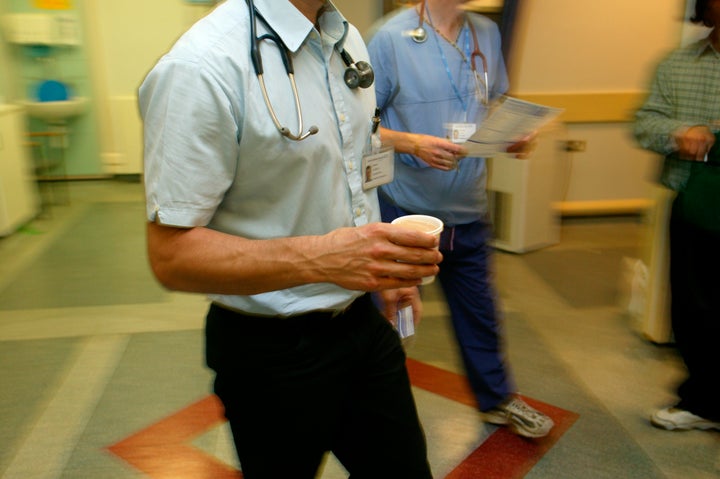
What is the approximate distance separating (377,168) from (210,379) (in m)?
1.83

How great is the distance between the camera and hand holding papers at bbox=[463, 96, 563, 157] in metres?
1.61

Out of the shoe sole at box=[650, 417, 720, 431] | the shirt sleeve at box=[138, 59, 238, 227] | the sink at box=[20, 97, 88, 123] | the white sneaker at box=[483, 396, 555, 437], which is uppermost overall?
the shirt sleeve at box=[138, 59, 238, 227]

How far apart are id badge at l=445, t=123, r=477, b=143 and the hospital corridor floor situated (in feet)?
3.76

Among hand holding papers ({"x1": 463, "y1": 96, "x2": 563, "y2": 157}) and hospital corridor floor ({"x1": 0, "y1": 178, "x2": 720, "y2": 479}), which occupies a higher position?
hand holding papers ({"x1": 463, "y1": 96, "x2": 563, "y2": 157})

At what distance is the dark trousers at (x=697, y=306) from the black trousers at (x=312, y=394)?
1.45 meters

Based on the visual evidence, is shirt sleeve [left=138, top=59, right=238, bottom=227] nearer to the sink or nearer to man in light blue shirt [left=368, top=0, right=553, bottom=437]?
man in light blue shirt [left=368, top=0, right=553, bottom=437]

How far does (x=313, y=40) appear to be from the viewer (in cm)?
106

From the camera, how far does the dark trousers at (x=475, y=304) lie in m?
2.07

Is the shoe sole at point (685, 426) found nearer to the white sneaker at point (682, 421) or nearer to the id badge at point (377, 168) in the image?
the white sneaker at point (682, 421)

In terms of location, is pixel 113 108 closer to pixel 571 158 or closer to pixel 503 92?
pixel 571 158

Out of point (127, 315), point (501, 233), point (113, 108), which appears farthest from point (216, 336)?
point (113, 108)

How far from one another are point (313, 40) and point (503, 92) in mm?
1257

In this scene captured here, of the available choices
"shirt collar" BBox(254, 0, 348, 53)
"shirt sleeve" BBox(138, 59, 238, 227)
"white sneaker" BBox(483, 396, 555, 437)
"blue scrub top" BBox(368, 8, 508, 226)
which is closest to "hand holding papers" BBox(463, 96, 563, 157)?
"blue scrub top" BBox(368, 8, 508, 226)

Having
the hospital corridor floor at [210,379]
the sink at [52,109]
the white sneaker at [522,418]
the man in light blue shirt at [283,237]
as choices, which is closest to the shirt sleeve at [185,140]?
the man in light blue shirt at [283,237]
